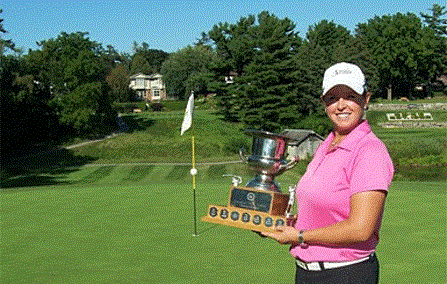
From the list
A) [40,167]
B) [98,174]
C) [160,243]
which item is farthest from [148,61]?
[160,243]

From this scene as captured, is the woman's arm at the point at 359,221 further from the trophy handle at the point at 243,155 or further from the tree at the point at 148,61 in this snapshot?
the tree at the point at 148,61

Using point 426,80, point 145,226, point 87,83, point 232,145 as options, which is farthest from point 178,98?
point 145,226

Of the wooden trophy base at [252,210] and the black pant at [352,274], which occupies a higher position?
the wooden trophy base at [252,210]

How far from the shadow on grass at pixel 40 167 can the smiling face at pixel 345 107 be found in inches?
1312

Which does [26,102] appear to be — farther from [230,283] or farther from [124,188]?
[230,283]

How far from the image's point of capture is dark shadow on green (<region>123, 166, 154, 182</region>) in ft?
119

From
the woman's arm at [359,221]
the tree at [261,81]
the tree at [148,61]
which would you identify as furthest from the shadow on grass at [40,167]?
the tree at [148,61]

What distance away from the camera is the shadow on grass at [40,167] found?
3741 centimetres

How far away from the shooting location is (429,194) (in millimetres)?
21609

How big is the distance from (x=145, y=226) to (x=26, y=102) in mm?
44342

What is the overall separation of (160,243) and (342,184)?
11006mm

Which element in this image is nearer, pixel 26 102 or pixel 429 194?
pixel 429 194

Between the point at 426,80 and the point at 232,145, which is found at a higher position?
the point at 426,80

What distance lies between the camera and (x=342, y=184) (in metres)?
3.68
